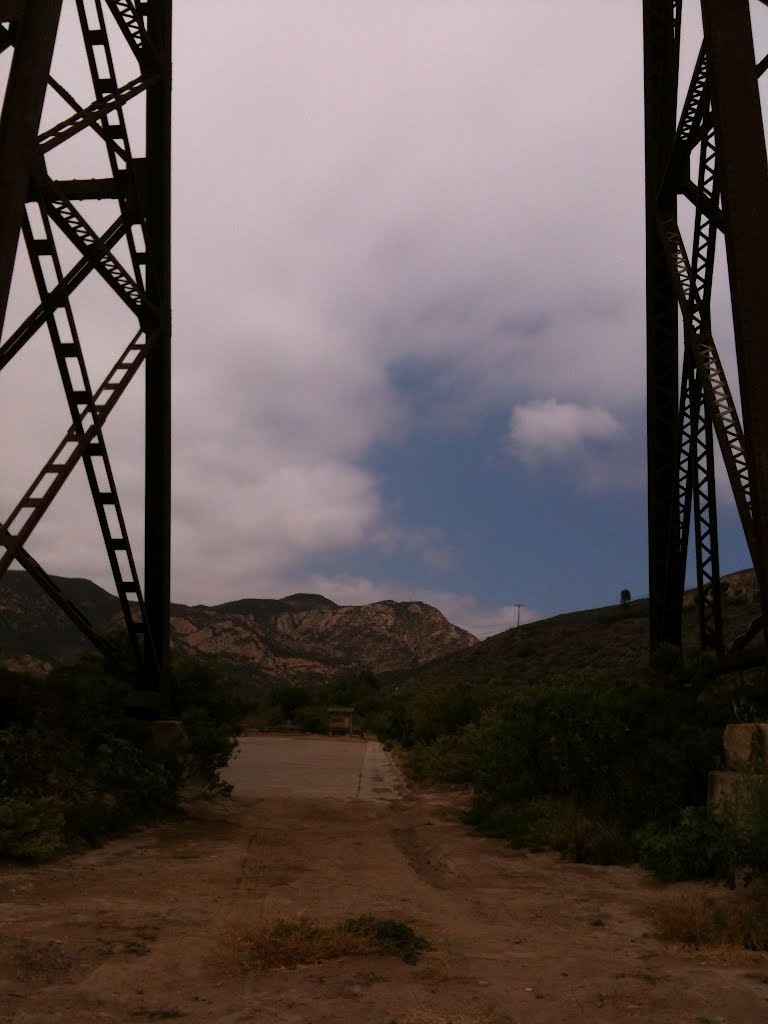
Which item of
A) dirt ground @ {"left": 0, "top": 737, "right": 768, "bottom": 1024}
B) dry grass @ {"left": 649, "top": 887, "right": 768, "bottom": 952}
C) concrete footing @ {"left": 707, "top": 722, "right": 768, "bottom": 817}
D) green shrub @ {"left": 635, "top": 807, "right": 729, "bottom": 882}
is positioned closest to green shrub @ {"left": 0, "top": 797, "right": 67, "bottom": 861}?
dirt ground @ {"left": 0, "top": 737, "right": 768, "bottom": 1024}

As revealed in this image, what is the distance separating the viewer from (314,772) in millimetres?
16922

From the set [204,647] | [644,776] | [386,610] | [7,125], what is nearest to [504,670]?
[644,776]

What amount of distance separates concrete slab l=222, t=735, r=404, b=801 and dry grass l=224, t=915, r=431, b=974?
318 inches

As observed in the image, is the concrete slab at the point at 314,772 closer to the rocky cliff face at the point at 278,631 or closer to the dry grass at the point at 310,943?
the dry grass at the point at 310,943

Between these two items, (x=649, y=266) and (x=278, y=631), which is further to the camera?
(x=278, y=631)

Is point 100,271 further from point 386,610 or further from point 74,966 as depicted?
point 386,610

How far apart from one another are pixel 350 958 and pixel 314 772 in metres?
12.7

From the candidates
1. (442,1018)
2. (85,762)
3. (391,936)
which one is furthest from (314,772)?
(442,1018)

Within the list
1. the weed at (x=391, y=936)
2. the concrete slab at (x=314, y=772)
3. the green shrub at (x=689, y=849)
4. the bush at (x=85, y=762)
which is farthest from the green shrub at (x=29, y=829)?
the concrete slab at (x=314, y=772)

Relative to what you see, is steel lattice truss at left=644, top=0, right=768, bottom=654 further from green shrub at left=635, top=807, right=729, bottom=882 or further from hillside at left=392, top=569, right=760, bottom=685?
hillside at left=392, top=569, right=760, bottom=685

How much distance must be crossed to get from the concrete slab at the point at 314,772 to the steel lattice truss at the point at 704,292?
5.51 meters

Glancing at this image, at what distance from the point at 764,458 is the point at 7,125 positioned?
7325 mm

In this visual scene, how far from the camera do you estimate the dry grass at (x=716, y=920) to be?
16.0 ft

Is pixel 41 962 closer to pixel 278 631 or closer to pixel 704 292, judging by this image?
pixel 704 292
